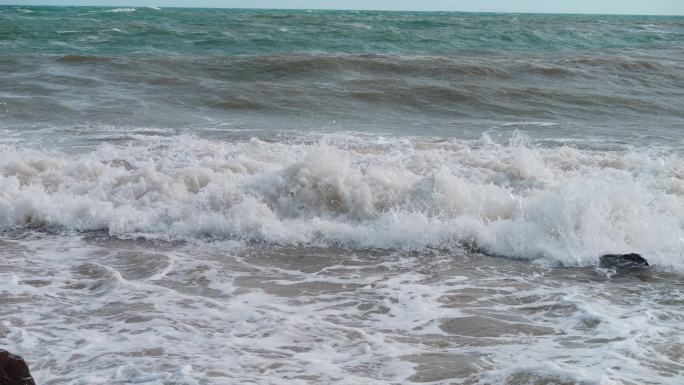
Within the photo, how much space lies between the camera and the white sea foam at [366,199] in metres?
7.21

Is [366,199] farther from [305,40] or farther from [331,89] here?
[305,40]

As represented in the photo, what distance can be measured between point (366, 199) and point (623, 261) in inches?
104

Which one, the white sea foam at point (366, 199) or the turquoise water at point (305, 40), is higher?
the turquoise water at point (305, 40)

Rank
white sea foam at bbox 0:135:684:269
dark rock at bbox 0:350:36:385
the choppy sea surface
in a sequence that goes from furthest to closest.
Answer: white sea foam at bbox 0:135:684:269 → the choppy sea surface → dark rock at bbox 0:350:36:385

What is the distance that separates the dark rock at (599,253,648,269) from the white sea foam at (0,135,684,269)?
0.13m

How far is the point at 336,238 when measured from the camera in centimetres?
729

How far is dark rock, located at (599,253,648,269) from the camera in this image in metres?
6.57

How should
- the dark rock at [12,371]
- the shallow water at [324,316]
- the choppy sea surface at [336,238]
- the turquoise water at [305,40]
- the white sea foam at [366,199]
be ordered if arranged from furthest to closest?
the turquoise water at [305,40], the white sea foam at [366,199], the choppy sea surface at [336,238], the shallow water at [324,316], the dark rock at [12,371]

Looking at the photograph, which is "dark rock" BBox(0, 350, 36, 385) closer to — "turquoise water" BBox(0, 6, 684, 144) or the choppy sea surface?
the choppy sea surface

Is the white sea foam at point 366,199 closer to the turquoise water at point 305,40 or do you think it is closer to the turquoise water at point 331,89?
the turquoise water at point 331,89

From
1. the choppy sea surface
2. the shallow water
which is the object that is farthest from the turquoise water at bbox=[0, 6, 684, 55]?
the shallow water

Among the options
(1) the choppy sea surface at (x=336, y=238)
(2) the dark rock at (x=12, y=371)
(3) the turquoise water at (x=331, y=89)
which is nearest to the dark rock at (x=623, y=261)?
(1) the choppy sea surface at (x=336, y=238)

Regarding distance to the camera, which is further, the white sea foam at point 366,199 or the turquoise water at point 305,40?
the turquoise water at point 305,40

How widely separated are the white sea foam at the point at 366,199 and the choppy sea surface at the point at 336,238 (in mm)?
26
